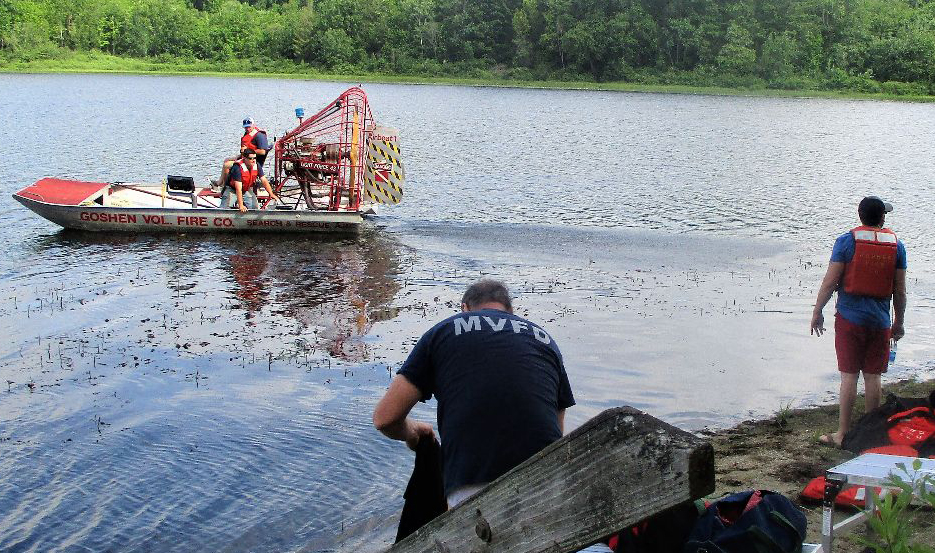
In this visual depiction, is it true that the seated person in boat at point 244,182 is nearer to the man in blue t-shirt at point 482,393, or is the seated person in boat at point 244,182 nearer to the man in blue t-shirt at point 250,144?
the man in blue t-shirt at point 250,144

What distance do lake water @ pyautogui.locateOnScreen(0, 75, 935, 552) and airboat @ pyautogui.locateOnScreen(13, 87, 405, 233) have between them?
45cm

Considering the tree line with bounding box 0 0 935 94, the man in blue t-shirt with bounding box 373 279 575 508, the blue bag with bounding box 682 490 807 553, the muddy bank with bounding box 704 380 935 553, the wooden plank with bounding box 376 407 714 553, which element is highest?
the tree line with bounding box 0 0 935 94

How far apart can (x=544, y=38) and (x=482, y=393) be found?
98.1 metres

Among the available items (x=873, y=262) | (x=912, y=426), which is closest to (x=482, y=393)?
(x=912, y=426)

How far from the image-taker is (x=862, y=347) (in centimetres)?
810

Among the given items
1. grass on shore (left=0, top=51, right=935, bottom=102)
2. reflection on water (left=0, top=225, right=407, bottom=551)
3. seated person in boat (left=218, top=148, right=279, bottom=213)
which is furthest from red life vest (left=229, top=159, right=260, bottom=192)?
grass on shore (left=0, top=51, right=935, bottom=102)

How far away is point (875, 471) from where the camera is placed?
502 cm

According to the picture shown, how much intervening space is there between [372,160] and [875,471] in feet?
57.9

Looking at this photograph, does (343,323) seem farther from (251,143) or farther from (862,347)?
(862,347)

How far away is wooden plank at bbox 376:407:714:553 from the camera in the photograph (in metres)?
1.61

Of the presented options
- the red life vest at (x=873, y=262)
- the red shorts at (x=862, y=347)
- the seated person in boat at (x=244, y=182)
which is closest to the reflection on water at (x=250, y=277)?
the seated person in boat at (x=244, y=182)

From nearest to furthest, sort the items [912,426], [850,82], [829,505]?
[829,505] < [912,426] < [850,82]

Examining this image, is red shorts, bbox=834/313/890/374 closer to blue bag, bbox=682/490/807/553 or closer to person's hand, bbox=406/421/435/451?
blue bag, bbox=682/490/807/553

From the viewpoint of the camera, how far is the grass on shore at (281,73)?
88000 mm
